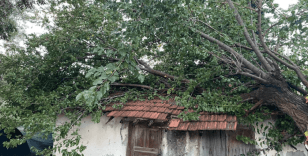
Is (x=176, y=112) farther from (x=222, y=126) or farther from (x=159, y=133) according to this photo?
(x=222, y=126)

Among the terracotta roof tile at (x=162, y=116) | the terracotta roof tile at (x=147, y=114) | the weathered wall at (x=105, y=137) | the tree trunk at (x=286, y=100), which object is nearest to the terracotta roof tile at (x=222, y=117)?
the tree trunk at (x=286, y=100)

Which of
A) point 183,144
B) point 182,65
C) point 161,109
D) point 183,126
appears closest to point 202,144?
point 183,144

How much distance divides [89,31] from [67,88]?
63.8 inches

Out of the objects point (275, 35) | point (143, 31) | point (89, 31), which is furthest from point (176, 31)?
point (275, 35)

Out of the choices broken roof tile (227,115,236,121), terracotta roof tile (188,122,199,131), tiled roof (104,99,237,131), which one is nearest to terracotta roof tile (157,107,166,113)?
tiled roof (104,99,237,131)

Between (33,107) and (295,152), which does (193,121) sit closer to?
(295,152)

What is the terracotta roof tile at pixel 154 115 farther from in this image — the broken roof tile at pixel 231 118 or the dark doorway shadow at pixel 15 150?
the dark doorway shadow at pixel 15 150

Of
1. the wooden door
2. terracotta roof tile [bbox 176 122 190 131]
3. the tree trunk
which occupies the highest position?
the tree trunk

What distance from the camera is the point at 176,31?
4168mm

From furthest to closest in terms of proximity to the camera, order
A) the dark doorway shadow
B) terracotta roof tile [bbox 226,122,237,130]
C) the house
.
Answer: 1. the dark doorway shadow
2. the house
3. terracotta roof tile [bbox 226,122,237,130]

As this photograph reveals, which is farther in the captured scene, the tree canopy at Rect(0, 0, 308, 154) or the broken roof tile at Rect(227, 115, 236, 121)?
the broken roof tile at Rect(227, 115, 236, 121)

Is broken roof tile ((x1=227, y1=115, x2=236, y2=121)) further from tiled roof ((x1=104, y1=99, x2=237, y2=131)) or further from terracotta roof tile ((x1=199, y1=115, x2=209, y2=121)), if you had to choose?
terracotta roof tile ((x1=199, y1=115, x2=209, y2=121))

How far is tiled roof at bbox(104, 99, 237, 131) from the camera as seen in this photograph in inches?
160

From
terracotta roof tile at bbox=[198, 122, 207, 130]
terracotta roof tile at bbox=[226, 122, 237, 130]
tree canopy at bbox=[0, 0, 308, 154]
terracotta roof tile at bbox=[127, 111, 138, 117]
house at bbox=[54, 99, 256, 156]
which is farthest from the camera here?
terracotta roof tile at bbox=[127, 111, 138, 117]
